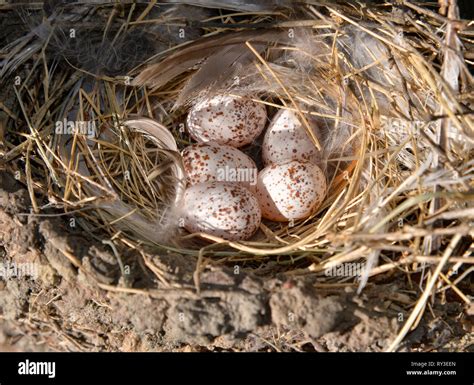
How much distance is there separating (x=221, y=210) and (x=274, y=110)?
71 cm

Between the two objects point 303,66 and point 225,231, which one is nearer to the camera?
point 225,231

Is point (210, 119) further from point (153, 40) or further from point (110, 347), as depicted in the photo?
point (110, 347)

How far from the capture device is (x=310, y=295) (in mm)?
2107

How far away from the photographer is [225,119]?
276 cm

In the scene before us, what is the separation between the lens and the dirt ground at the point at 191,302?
6.91 feet

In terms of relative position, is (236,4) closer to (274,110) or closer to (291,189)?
(274,110)

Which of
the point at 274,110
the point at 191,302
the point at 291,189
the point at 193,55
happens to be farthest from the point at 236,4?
the point at 191,302

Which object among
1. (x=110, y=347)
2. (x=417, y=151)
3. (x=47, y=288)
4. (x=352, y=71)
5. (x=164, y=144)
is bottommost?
(x=110, y=347)

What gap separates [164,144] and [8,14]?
84cm

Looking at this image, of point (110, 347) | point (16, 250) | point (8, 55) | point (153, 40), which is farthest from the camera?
point (153, 40)

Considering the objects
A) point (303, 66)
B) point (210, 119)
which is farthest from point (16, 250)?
point (303, 66)

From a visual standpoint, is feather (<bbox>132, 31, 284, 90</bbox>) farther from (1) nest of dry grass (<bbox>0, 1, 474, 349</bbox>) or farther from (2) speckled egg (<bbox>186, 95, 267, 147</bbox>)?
(2) speckled egg (<bbox>186, 95, 267, 147</bbox>)

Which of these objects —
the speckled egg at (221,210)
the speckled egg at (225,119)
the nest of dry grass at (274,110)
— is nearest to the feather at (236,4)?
the nest of dry grass at (274,110)

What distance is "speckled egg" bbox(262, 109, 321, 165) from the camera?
8.98 feet
